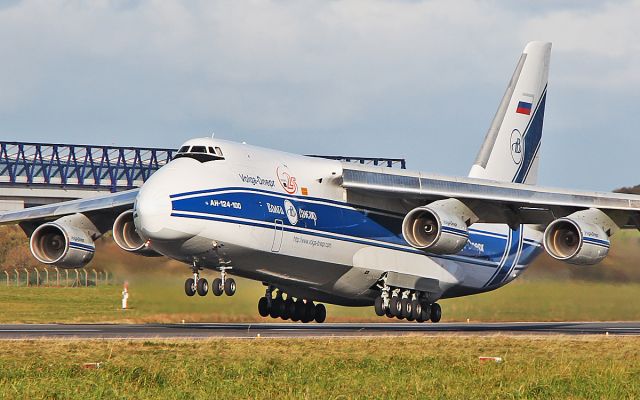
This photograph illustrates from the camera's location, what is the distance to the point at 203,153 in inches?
1050

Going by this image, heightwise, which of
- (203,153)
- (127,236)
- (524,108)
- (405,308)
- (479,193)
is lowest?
(405,308)

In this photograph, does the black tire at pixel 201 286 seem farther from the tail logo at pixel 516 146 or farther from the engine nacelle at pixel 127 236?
the tail logo at pixel 516 146

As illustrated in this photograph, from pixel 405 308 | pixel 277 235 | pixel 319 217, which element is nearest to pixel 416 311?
pixel 405 308

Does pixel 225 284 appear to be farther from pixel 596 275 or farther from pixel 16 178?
pixel 16 178

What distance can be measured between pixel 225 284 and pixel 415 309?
669cm

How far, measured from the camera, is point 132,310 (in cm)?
3256

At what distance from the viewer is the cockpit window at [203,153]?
87.4 feet

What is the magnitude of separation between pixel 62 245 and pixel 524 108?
1571cm

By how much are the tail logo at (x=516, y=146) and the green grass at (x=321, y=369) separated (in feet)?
45.1

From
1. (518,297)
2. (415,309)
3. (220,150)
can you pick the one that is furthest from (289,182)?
(518,297)

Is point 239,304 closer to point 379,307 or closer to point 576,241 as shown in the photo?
point 379,307

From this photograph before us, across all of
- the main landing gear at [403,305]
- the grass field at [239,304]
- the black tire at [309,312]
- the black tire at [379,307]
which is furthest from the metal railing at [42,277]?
the main landing gear at [403,305]

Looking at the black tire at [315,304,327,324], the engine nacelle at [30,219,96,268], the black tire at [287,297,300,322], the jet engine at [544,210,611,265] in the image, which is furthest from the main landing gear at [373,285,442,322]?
the engine nacelle at [30,219,96,268]

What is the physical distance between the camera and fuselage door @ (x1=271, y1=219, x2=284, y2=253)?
89.7 feet
